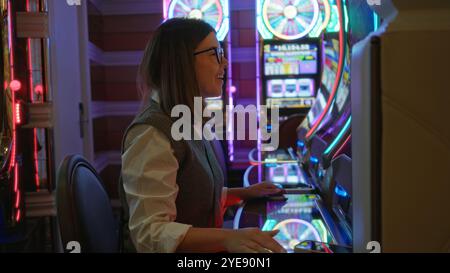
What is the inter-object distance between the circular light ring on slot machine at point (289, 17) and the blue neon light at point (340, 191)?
324 centimetres

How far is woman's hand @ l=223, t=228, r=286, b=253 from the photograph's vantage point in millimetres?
812

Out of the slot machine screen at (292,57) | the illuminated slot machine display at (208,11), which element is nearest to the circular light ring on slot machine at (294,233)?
the illuminated slot machine display at (208,11)

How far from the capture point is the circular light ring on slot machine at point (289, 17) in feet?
14.0

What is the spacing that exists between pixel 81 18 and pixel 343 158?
3205mm

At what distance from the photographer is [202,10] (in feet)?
14.0

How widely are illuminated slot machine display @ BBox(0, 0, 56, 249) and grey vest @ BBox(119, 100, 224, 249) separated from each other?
1360mm

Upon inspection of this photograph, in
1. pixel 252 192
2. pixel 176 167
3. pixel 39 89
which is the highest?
pixel 39 89

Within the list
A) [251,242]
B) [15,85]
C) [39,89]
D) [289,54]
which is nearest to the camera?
[251,242]

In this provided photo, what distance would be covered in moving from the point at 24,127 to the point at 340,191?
188cm

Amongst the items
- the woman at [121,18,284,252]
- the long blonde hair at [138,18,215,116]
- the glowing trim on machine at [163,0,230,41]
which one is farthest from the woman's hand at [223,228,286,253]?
the glowing trim on machine at [163,0,230,41]

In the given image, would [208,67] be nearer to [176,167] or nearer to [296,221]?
[176,167]

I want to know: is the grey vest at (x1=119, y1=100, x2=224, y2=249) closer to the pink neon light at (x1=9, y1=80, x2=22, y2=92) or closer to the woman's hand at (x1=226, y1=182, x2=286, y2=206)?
the woman's hand at (x1=226, y1=182, x2=286, y2=206)

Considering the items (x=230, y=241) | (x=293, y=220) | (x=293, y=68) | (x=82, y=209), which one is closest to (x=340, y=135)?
(x=293, y=220)

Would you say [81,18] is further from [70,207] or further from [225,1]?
[70,207]
